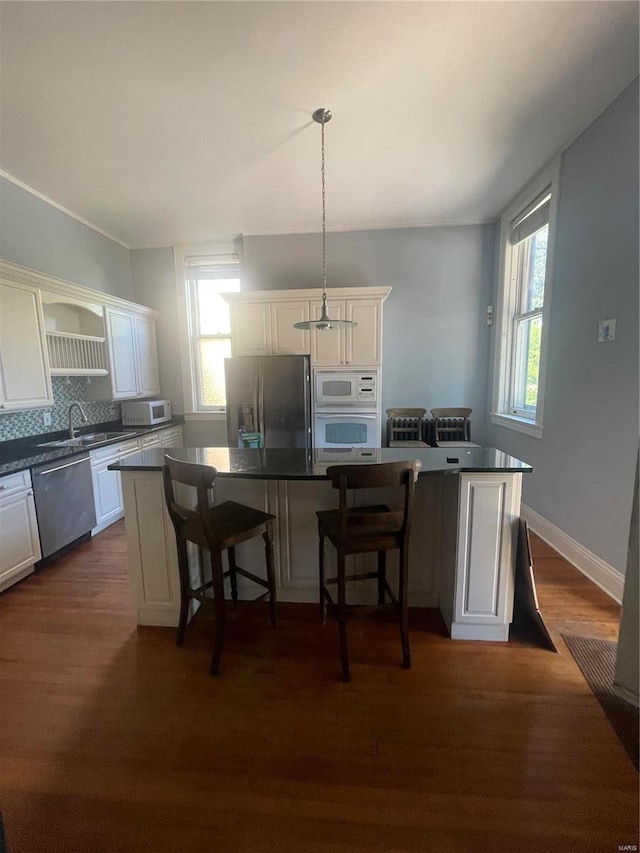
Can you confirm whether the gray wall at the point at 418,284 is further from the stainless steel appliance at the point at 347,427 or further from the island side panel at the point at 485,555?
the island side panel at the point at 485,555

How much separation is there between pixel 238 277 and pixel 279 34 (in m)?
2.76

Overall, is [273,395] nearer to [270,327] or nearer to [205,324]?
[270,327]

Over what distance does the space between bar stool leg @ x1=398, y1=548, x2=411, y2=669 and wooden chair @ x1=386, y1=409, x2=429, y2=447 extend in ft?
8.18

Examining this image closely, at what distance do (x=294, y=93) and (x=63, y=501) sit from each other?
10.5 feet

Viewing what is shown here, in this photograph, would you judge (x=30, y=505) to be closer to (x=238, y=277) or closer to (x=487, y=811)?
(x=487, y=811)

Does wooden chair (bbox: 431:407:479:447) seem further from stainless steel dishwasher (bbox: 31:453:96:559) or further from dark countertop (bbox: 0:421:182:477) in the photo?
stainless steel dishwasher (bbox: 31:453:96:559)

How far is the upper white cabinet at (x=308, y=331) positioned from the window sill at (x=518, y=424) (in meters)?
1.47

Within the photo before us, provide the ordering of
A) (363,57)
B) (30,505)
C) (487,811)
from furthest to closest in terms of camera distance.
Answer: (30,505)
(363,57)
(487,811)

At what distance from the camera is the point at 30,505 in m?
2.35

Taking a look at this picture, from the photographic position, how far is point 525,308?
3461mm

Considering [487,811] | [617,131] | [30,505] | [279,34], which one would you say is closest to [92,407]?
[30,505]

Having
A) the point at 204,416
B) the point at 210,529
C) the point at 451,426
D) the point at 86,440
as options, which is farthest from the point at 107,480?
the point at 451,426

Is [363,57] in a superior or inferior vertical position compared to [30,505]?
superior

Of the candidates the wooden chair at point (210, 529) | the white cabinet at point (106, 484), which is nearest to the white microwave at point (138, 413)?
the white cabinet at point (106, 484)
